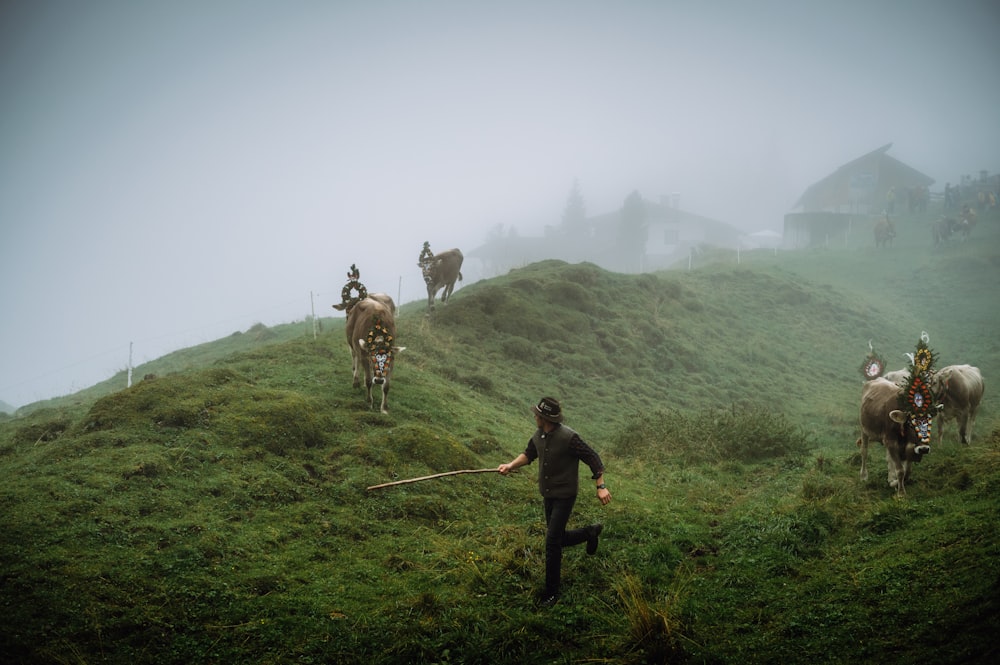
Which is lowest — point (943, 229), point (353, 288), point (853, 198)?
point (353, 288)

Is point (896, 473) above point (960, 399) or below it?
below

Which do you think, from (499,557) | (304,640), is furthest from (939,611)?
(304,640)

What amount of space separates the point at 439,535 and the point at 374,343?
5815 mm

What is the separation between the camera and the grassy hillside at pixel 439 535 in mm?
6047

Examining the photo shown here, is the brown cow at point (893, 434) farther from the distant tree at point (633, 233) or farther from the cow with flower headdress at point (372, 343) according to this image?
the distant tree at point (633, 233)

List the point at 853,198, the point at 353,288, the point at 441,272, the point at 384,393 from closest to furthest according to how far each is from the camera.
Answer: the point at 384,393
the point at 353,288
the point at 441,272
the point at 853,198

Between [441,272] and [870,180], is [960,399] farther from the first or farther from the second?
[870,180]

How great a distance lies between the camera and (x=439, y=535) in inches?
358

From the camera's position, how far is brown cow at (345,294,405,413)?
13648 mm

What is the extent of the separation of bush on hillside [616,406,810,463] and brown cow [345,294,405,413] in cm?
631

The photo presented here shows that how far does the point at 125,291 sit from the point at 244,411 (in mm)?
212501

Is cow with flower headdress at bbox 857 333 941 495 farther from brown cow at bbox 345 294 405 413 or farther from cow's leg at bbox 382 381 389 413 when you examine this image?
cow's leg at bbox 382 381 389 413

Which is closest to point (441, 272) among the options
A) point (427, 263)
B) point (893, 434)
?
point (427, 263)

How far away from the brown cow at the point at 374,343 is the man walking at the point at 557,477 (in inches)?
274
